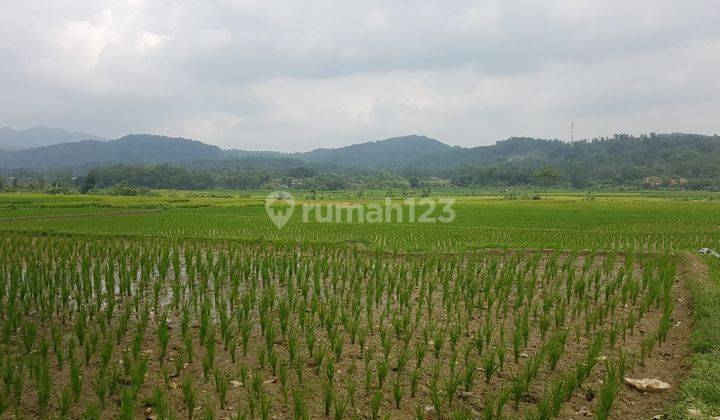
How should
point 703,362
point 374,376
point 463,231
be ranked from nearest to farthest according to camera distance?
point 374,376 < point 703,362 < point 463,231

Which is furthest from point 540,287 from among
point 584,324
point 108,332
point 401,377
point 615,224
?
point 615,224

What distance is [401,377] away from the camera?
4.97 m

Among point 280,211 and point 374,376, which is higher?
point 280,211

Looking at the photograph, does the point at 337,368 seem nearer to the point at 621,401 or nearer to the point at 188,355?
the point at 188,355

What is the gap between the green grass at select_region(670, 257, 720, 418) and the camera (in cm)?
420

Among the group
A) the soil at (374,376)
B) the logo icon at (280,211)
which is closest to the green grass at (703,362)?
the soil at (374,376)

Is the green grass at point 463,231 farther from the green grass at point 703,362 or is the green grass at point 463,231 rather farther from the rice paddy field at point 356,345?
the green grass at point 703,362

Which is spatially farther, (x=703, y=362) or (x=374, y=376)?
(x=703, y=362)

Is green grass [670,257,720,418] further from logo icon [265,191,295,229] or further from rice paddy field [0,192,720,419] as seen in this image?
logo icon [265,191,295,229]

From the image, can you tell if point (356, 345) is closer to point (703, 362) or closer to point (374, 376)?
point (374, 376)

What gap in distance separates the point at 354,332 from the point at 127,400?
2853mm

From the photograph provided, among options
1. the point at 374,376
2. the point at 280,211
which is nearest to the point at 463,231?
the point at 374,376

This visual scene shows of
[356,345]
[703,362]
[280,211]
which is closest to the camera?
[703,362]

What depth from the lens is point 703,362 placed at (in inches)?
202
